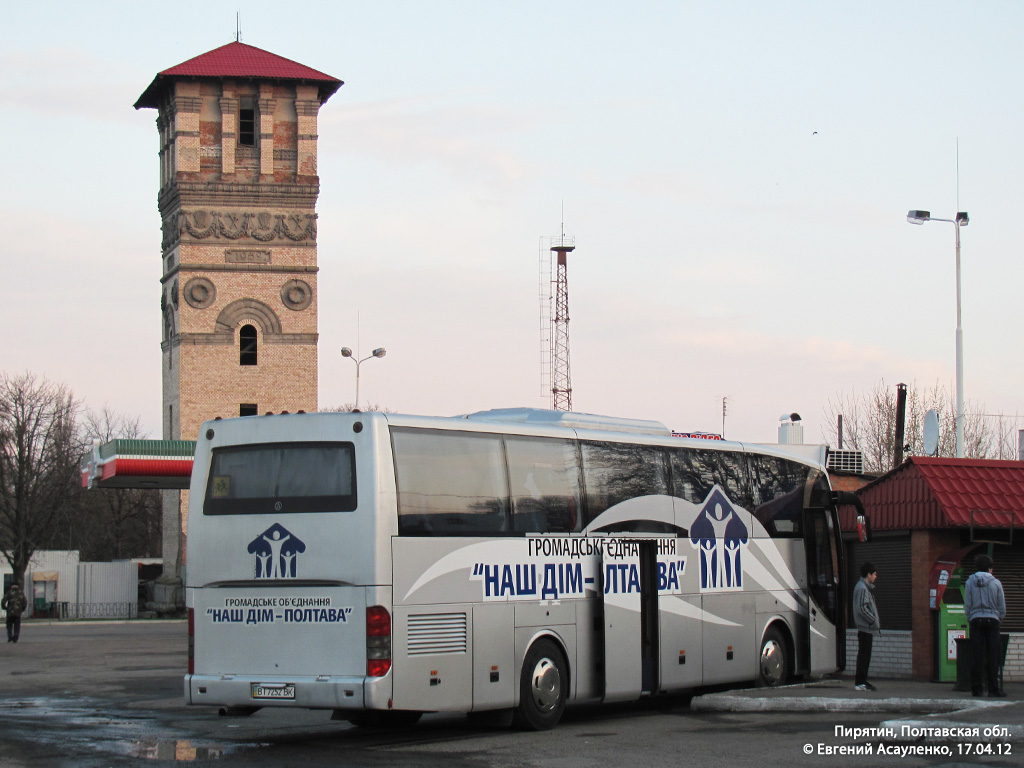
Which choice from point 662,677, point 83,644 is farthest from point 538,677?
point 83,644

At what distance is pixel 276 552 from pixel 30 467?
2299 inches

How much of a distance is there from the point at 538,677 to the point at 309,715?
3.40 metres

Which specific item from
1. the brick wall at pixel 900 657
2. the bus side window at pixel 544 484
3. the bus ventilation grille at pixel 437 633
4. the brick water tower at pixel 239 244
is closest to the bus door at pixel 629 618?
the bus side window at pixel 544 484

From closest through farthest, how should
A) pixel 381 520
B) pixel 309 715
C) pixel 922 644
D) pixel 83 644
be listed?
pixel 381 520 < pixel 309 715 < pixel 922 644 < pixel 83 644

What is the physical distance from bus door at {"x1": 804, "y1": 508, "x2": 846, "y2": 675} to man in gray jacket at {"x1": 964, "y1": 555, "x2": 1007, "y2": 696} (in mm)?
2801

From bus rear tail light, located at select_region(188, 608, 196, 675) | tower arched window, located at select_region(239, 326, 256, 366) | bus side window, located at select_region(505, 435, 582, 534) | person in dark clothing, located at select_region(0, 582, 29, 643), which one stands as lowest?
person in dark clothing, located at select_region(0, 582, 29, 643)

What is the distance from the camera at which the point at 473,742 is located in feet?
46.6

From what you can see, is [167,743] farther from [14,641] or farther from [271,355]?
[271,355]

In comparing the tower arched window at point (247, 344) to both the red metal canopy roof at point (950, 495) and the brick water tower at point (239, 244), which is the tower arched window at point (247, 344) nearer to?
the brick water tower at point (239, 244)

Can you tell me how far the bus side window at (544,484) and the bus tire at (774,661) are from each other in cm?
431

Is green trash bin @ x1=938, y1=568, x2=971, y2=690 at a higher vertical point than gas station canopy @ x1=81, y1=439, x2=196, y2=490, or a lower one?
lower

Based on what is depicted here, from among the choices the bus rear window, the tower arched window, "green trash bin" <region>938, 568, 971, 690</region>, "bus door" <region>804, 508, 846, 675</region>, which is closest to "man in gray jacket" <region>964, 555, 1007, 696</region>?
"bus door" <region>804, 508, 846, 675</region>

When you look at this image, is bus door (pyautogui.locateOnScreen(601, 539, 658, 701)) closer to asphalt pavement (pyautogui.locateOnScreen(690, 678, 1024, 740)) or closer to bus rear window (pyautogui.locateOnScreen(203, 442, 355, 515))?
asphalt pavement (pyautogui.locateOnScreen(690, 678, 1024, 740))

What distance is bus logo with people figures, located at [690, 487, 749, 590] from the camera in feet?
58.0
